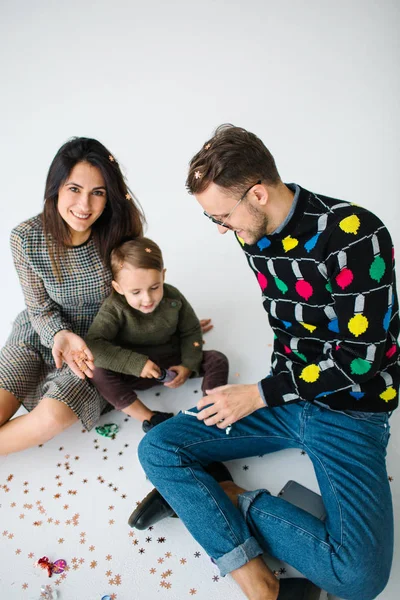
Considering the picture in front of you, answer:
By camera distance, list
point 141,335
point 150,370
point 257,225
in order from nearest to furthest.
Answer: point 257,225 → point 150,370 → point 141,335

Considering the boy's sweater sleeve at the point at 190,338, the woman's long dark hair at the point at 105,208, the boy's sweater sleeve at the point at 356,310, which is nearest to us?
the boy's sweater sleeve at the point at 356,310

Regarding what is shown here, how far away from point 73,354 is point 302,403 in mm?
772

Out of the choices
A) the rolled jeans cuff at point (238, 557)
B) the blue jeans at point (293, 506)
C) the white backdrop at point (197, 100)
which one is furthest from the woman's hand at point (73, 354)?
the rolled jeans cuff at point (238, 557)

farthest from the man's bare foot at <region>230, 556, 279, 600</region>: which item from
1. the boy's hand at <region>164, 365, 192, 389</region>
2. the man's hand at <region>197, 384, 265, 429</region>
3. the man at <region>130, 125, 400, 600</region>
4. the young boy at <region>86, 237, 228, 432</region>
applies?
the boy's hand at <region>164, 365, 192, 389</region>

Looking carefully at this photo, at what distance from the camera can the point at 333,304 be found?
1.29 metres

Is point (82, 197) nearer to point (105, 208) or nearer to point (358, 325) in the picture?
point (105, 208)

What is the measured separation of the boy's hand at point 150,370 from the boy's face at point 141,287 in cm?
18

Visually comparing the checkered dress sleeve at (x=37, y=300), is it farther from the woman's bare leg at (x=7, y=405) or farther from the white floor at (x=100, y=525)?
the white floor at (x=100, y=525)

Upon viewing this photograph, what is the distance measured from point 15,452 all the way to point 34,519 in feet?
0.88

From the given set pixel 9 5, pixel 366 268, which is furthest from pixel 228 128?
pixel 9 5

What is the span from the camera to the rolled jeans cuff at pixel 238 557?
1251 millimetres

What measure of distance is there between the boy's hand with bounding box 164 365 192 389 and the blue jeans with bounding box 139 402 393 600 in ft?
1.02

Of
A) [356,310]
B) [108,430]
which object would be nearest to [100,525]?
[108,430]

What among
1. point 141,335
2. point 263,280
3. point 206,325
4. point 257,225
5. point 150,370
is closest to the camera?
point 257,225
